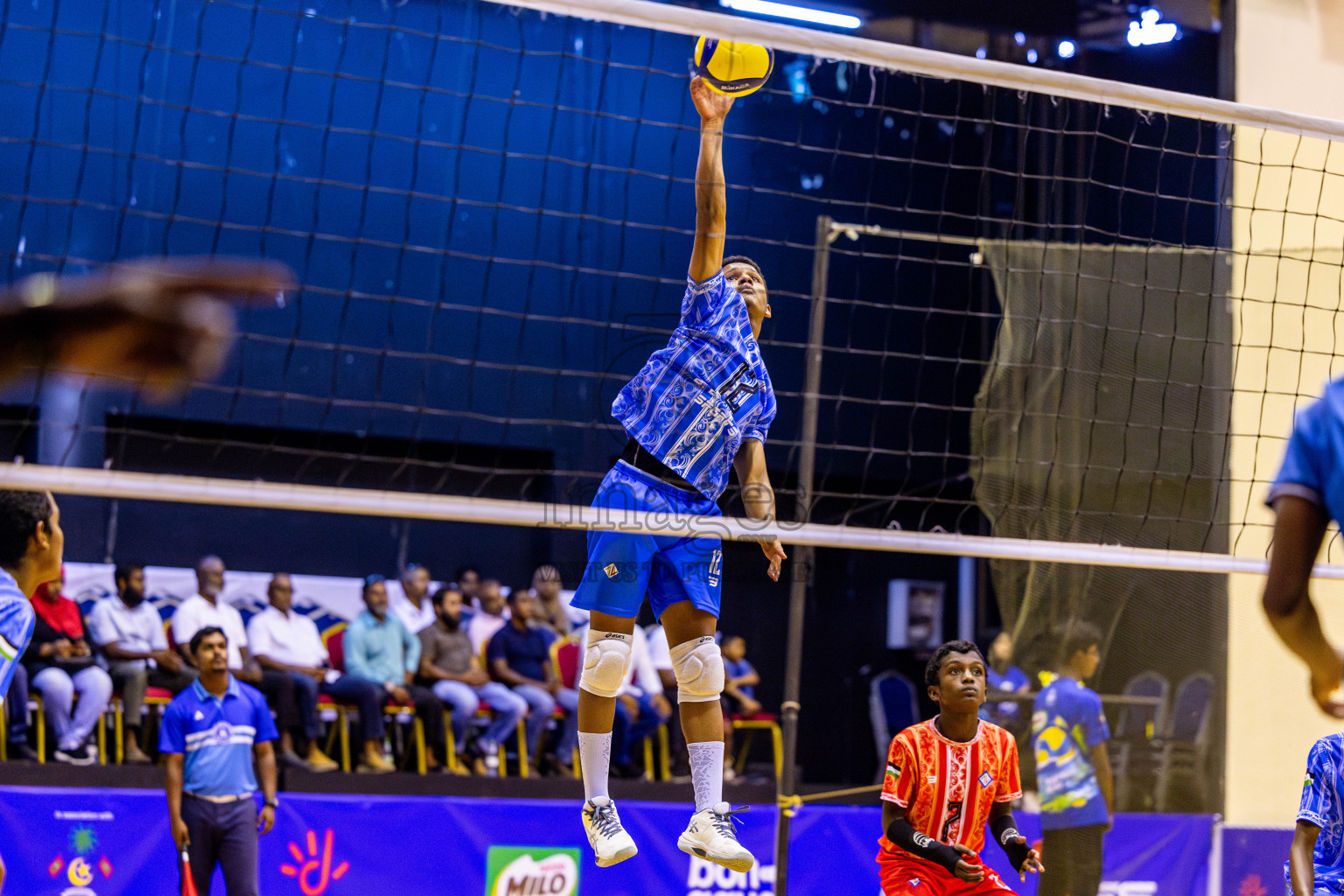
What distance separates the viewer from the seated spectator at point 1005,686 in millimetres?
10406

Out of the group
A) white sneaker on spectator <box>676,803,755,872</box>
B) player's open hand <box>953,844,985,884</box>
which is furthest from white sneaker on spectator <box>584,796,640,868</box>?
player's open hand <box>953,844,985,884</box>

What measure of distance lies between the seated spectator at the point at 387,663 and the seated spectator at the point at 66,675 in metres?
1.76

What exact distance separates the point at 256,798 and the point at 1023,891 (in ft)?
17.5

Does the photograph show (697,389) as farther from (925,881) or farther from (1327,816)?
(1327,816)

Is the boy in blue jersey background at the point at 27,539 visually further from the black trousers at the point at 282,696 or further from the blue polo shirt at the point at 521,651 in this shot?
the blue polo shirt at the point at 521,651

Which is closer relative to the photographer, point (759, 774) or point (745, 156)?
point (759, 774)

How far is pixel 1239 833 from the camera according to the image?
1005 cm

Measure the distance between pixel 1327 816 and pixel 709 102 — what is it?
3.74 meters

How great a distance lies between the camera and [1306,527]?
2.79 meters

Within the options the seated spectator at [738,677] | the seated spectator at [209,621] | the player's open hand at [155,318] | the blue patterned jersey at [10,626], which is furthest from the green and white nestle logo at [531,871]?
the player's open hand at [155,318]

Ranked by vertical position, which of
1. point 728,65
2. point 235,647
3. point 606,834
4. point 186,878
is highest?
point 728,65

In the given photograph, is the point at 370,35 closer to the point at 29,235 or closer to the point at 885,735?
the point at 29,235

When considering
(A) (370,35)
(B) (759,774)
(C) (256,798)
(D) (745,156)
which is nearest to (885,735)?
(B) (759,774)

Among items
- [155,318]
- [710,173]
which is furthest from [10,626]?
[155,318]
